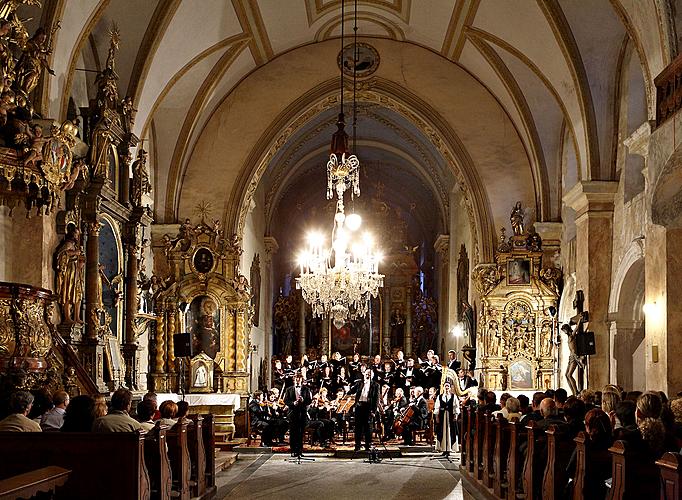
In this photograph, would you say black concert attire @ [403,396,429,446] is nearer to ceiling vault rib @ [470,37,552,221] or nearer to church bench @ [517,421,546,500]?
ceiling vault rib @ [470,37,552,221]

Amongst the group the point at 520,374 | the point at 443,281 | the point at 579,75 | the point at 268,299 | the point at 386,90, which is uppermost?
the point at 386,90

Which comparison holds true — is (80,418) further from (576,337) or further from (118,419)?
(576,337)

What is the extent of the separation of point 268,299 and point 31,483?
21982 mm

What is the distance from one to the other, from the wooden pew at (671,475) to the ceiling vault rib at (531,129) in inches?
517

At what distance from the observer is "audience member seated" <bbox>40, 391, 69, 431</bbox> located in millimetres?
7809

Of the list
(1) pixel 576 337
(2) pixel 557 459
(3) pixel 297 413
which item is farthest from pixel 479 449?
(3) pixel 297 413

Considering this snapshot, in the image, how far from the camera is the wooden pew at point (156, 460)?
7.38 m

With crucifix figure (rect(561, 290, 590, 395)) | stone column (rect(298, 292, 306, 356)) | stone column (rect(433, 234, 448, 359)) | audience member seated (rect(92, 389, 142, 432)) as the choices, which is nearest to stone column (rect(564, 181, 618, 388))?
crucifix figure (rect(561, 290, 590, 395))

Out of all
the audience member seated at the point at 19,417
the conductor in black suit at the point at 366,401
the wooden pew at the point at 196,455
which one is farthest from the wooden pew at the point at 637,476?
the conductor in black suit at the point at 366,401

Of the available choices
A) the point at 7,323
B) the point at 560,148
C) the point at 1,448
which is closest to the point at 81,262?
the point at 7,323

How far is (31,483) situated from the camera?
4852mm

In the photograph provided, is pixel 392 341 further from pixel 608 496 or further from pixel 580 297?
pixel 608 496

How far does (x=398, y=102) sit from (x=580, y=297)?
19.1ft

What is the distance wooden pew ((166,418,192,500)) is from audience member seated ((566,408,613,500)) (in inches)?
142
